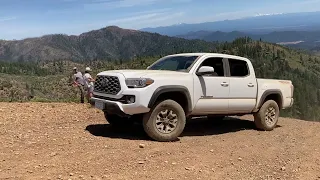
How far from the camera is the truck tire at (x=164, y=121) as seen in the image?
7520mm

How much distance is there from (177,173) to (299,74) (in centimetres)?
14114

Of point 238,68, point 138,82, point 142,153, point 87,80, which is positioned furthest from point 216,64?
point 87,80

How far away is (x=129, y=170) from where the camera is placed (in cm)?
595

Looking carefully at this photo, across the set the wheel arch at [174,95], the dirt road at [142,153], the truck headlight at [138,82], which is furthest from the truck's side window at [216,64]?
the truck headlight at [138,82]

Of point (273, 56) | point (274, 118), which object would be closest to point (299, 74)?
point (273, 56)

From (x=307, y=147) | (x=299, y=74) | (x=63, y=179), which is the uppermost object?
(x=63, y=179)

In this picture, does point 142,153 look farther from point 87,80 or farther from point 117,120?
point 87,80

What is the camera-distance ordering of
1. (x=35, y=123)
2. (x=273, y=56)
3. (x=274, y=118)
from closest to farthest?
(x=35, y=123)
(x=274, y=118)
(x=273, y=56)

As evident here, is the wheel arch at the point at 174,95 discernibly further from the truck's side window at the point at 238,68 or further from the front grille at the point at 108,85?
the truck's side window at the point at 238,68

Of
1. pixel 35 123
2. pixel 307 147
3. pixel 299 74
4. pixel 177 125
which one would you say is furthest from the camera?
Result: pixel 299 74

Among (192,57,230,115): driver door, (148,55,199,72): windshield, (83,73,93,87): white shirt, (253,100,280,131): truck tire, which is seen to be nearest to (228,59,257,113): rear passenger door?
(192,57,230,115): driver door

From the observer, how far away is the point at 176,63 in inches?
345

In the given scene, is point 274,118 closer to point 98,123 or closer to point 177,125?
point 177,125

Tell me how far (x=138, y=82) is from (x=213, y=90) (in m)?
1.96
